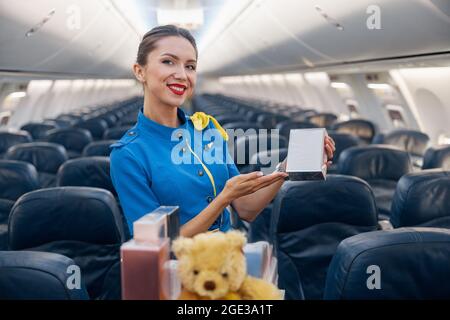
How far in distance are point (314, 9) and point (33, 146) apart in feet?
10.4

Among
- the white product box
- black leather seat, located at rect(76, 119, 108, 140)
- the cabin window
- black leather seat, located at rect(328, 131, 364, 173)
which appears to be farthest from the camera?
black leather seat, located at rect(76, 119, 108, 140)

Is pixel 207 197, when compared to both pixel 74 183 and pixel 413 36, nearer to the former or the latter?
pixel 74 183

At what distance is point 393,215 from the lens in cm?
325

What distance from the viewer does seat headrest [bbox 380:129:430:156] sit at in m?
6.85

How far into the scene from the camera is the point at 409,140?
696cm

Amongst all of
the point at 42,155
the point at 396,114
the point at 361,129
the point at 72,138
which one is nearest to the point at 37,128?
the point at 72,138

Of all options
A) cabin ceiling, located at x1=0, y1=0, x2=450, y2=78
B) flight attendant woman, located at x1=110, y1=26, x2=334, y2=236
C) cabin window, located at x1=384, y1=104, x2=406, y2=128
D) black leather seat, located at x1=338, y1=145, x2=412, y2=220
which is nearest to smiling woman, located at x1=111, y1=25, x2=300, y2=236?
flight attendant woman, located at x1=110, y1=26, x2=334, y2=236

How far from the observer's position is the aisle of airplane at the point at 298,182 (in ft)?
5.52

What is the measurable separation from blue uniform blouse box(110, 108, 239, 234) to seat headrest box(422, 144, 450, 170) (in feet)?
10.6

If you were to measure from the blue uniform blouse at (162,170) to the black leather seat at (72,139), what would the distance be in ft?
17.2

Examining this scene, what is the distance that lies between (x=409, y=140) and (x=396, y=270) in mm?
5621

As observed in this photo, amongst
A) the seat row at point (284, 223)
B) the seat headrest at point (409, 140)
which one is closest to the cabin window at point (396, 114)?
the seat headrest at point (409, 140)

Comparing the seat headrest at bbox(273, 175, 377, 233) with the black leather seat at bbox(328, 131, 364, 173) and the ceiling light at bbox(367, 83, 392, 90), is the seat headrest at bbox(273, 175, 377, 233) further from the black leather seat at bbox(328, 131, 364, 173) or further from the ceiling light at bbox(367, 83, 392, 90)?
the ceiling light at bbox(367, 83, 392, 90)
